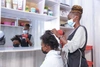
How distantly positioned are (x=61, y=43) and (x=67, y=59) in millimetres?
168

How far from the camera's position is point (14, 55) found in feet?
5.20

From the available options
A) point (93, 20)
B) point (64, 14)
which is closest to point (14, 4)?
point (64, 14)

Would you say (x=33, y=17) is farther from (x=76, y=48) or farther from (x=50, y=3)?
(x=76, y=48)

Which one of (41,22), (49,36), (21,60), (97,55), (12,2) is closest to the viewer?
(49,36)

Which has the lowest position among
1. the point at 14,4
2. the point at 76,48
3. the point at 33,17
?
the point at 76,48

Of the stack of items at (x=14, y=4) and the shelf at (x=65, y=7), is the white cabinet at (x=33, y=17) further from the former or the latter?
the shelf at (x=65, y=7)

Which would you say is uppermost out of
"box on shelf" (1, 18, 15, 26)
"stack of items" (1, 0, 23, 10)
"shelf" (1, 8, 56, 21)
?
"stack of items" (1, 0, 23, 10)

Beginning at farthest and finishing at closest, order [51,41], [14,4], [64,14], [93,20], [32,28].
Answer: [93,20]
[64,14]
[32,28]
[14,4]
[51,41]

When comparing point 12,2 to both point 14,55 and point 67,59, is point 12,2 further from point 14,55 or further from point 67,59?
point 67,59

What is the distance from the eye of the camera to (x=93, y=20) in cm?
228

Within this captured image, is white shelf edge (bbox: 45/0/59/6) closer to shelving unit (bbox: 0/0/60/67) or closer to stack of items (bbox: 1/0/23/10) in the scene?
shelving unit (bbox: 0/0/60/67)

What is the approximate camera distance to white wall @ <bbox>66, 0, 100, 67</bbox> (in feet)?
7.26

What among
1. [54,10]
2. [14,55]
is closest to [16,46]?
[14,55]

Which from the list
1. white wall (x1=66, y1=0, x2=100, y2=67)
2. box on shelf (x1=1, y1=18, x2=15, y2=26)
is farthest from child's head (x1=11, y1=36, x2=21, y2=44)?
white wall (x1=66, y1=0, x2=100, y2=67)
